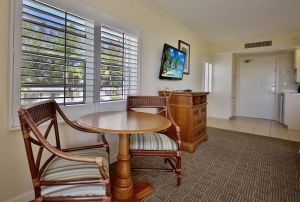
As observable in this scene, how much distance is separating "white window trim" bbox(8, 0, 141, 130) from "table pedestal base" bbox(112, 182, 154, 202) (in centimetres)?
98

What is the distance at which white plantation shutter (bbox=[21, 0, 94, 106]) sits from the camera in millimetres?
1464

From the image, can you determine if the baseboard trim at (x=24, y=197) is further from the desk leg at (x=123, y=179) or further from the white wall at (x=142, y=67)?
the desk leg at (x=123, y=179)

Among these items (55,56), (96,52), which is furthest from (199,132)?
(55,56)

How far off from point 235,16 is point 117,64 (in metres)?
2.62

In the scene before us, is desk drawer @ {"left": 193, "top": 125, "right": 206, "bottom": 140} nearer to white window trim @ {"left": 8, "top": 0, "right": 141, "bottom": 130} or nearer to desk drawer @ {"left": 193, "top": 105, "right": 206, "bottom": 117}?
desk drawer @ {"left": 193, "top": 105, "right": 206, "bottom": 117}

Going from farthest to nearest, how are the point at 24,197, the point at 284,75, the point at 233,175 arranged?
the point at 284,75 → the point at 233,175 → the point at 24,197

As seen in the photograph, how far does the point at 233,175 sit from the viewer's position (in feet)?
6.61

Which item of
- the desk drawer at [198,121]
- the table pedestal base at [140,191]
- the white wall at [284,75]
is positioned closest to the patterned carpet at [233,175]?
the table pedestal base at [140,191]

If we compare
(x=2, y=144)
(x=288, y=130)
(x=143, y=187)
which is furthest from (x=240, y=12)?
(x=2, y=144)

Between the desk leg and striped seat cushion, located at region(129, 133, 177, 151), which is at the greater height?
striped seat cushion, located at region(129, 133, 177, 151)

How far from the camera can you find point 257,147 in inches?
116

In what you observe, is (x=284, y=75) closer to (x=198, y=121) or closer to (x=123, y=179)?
(x=198, y=121)

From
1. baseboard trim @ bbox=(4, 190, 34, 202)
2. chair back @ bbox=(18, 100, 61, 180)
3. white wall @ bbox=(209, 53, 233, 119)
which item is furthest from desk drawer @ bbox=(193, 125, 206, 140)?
white wall @ bbox=(209, 53, 233, 119)

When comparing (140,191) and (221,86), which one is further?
(221,86)
